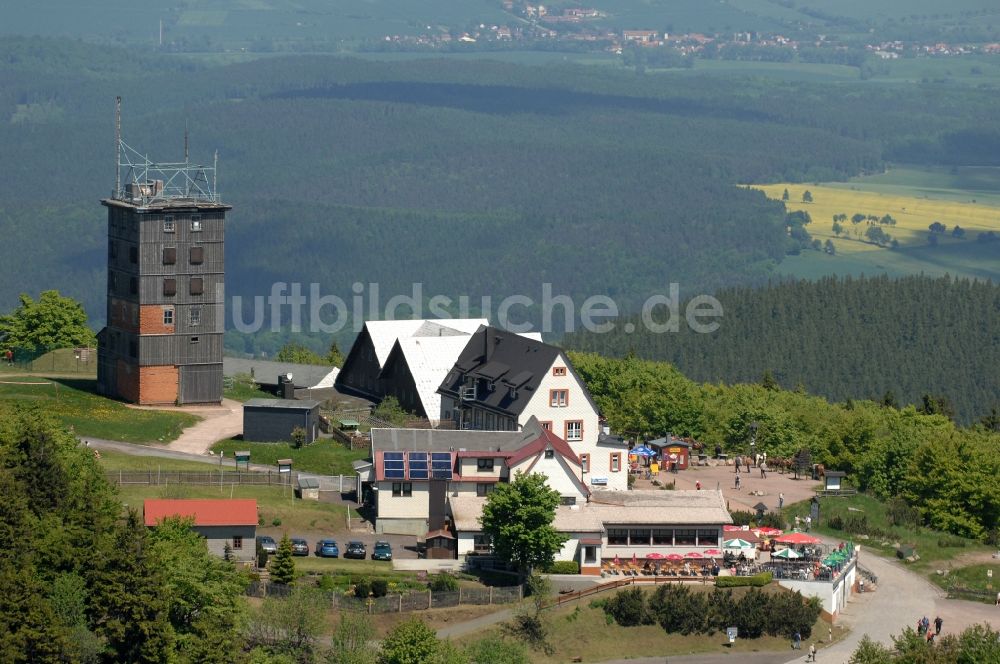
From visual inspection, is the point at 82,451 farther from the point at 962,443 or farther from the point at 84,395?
the point at 962,443

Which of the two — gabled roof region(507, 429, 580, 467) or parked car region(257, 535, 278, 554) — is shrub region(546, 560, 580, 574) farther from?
parked car region(257, 535, 278, 554)

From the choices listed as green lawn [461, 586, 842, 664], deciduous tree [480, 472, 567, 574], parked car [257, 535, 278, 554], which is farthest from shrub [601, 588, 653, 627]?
parked car [257, 535, 278, 554]

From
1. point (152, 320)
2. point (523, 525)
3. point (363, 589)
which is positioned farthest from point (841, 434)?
point (363, 589)

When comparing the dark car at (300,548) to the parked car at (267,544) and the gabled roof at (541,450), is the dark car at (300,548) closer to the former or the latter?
the parked car at (267,544)

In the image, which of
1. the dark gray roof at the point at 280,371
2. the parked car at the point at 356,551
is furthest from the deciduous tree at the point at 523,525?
the dark gray roof at the point at 280,371

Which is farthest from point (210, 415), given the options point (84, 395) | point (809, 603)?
point (809, 603)

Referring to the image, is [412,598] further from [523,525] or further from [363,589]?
[523,525]
